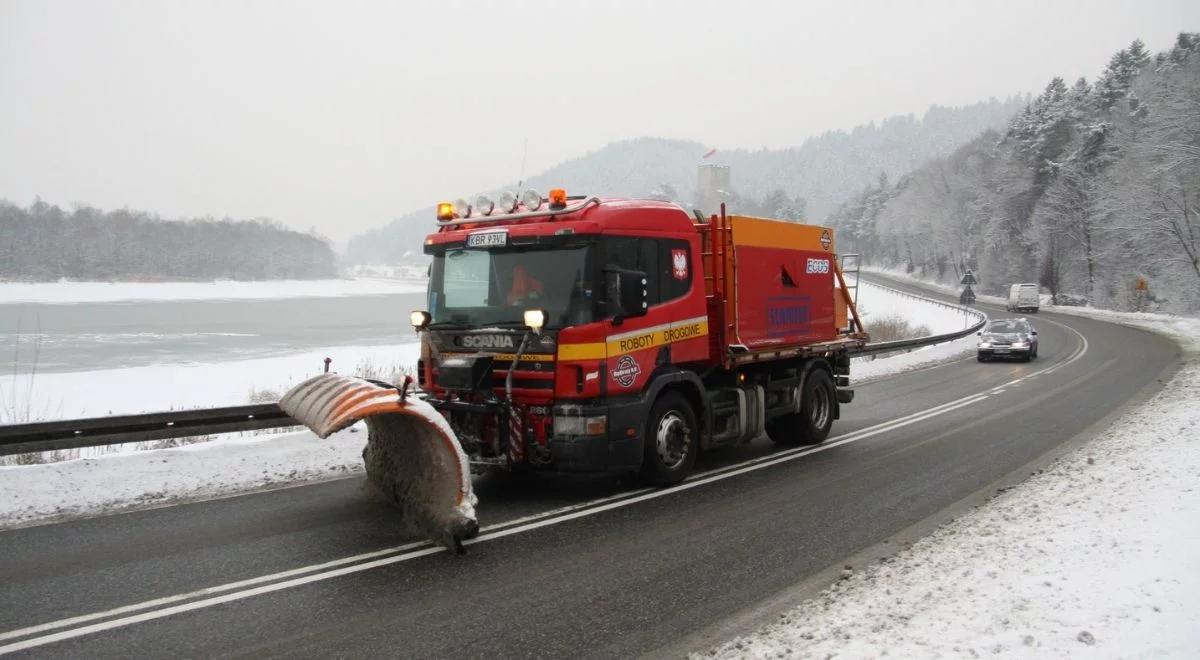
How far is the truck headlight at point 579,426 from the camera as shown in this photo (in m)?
7.21

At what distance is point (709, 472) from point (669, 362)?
1.71 meters

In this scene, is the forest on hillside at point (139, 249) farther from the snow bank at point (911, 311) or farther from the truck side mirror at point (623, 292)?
the truck side mirror at point (623, 292)

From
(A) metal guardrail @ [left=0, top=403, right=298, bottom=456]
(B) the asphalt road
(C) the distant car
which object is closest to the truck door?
(B) the asphalt road

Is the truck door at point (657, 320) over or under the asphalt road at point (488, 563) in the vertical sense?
over

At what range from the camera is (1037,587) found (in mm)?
4871

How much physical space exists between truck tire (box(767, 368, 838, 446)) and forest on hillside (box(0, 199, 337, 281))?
3736 inches

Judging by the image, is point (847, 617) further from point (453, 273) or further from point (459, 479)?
point (453, 273)

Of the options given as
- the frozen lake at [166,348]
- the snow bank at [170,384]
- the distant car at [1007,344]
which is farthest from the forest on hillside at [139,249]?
the distant car at [1007,344]

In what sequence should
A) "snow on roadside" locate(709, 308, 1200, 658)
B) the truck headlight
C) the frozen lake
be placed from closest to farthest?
"snow on roadside" locate(709, 308, 1200, 658) → the truck headlight → the frozen lake

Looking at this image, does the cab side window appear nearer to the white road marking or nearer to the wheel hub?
the wheel hub

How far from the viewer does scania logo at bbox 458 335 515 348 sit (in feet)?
24.6

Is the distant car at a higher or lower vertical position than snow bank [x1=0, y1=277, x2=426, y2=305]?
lower

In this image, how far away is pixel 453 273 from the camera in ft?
26.6

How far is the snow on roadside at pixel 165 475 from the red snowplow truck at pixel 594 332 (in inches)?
86.0
